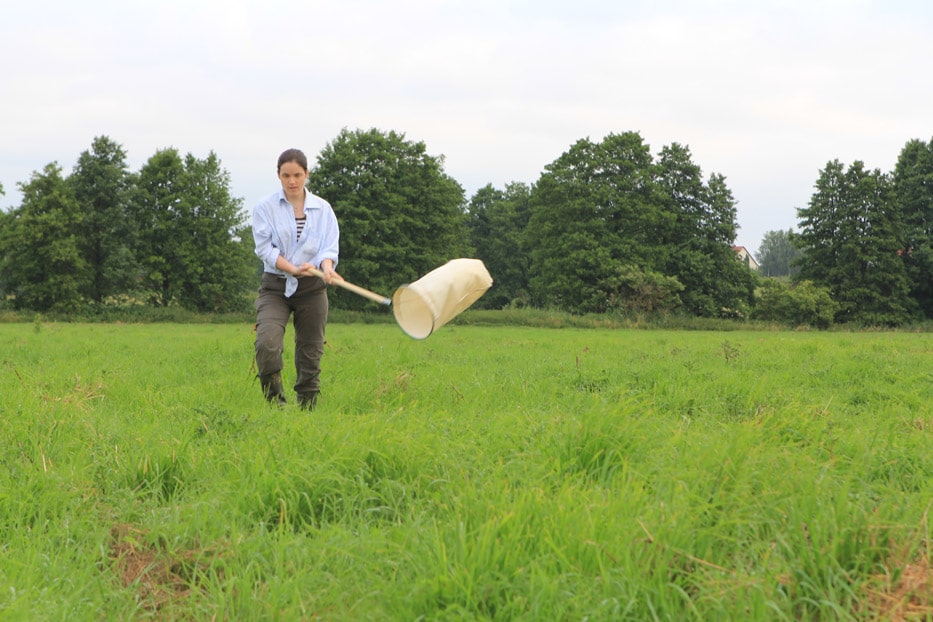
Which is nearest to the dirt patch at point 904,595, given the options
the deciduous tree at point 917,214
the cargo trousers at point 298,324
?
the cargo trousers at point 298,324

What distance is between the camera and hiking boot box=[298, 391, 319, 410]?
6260 mm

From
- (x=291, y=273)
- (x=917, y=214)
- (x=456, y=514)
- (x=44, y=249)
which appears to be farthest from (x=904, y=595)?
(x=917, y=214)

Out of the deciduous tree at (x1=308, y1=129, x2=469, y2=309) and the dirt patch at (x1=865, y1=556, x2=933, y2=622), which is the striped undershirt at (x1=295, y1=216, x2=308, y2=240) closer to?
the dirt patch at (x1=865, y1=556, x2=933, y2=622)

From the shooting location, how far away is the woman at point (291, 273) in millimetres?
6430

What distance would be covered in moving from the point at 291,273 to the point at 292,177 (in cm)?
88

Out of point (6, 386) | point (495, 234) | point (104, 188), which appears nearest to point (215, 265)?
point (104, 188)

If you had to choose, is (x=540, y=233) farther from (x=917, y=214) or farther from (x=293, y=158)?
(x=293, y=158)

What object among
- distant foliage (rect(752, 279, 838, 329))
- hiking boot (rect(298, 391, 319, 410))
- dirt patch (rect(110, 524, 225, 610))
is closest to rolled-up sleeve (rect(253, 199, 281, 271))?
hiking boot (rect(298, 391, 319, 410))

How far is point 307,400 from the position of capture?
646 cm

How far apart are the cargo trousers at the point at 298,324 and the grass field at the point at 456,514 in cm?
73

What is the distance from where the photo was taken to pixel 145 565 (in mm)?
2947

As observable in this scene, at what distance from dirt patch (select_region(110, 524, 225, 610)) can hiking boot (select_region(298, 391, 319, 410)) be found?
3.04m

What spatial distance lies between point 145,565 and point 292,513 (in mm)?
657

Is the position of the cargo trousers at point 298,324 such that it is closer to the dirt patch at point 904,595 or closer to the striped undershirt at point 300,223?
the striped undershirt at point 300,223
